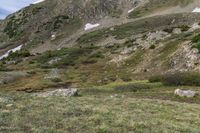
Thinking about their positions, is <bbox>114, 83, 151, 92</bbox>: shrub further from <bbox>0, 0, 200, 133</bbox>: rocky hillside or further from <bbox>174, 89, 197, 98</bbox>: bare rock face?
<bbox>174, 89, 197, 98</bbox>: bare rock face

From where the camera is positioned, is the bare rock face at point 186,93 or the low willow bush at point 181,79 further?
the low willow bush at point 181,79

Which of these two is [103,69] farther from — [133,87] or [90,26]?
[90,26]

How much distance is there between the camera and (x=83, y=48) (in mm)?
113250

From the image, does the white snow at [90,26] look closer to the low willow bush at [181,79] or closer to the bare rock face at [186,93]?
the low willow bush at [181,79]

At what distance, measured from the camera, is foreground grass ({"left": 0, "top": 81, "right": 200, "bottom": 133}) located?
24.6 meters

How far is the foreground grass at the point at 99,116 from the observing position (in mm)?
24625

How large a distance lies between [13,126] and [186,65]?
4663 cm

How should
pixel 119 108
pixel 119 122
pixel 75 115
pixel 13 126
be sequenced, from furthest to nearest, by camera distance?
pixel 119 108, pixel 75 115, pixel 119 122, pixel 13 126

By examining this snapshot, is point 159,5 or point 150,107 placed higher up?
point 159,5

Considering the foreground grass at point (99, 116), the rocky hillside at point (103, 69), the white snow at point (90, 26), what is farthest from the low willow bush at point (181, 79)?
the white snow at point (90, 26)

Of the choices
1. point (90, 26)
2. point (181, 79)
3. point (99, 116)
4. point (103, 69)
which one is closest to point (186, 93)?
point (181, 79)

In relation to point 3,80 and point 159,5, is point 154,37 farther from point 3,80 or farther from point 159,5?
point 159,5

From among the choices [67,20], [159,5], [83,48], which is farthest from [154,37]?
[67,20]

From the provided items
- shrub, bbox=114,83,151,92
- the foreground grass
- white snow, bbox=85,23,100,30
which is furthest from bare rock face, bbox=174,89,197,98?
white snow, bbox=85,23,100,30
